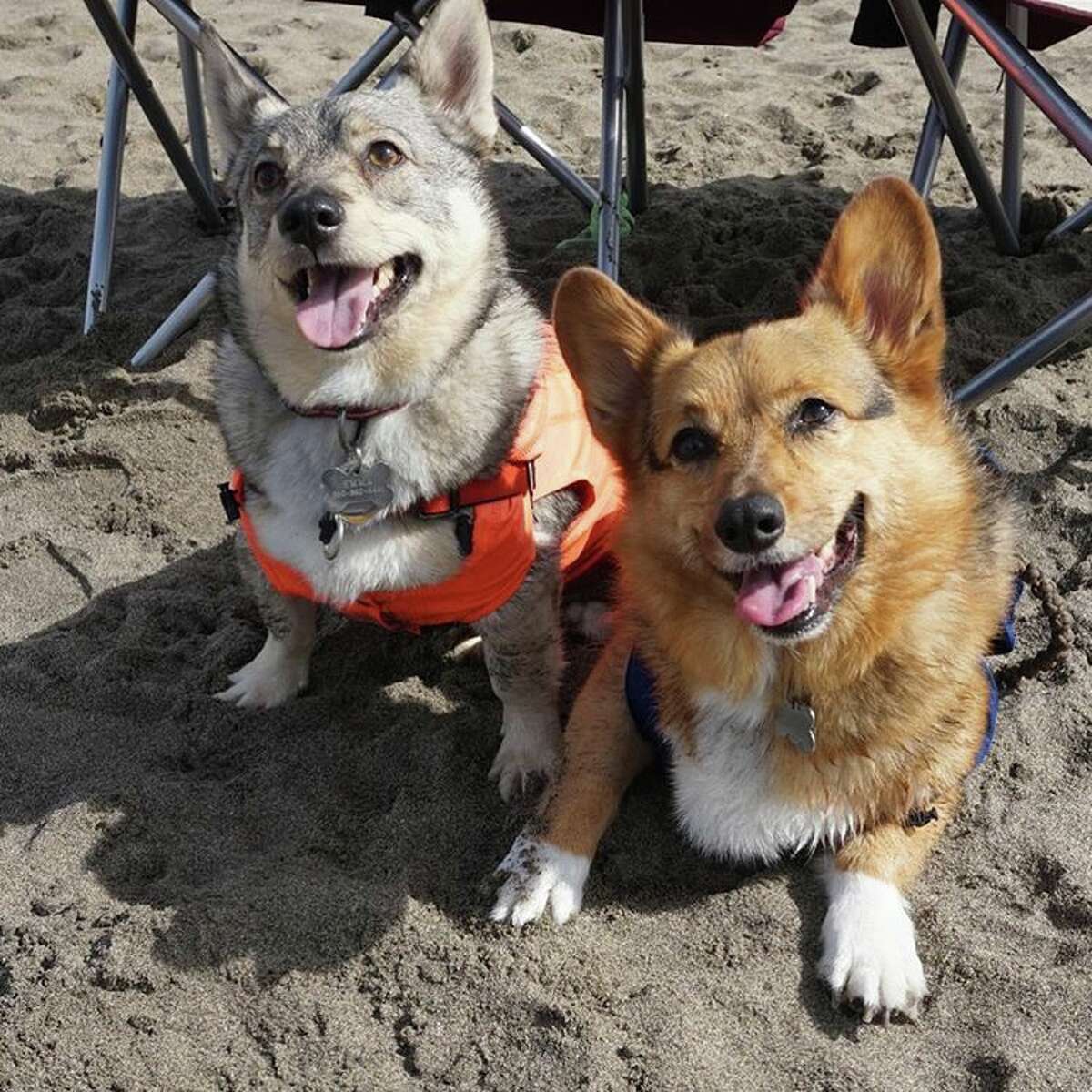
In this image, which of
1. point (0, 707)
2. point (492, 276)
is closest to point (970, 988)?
point (492, 276)

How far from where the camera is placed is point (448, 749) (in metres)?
3.12

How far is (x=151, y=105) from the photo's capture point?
16.0 feet

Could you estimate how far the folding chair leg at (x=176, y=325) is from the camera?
179 inches

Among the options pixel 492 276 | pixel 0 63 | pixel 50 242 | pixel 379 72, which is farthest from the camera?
pixel 0 63

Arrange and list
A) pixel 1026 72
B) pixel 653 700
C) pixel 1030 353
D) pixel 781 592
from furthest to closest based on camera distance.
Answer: pixel 1030 353
pixel 1026 72
pixel 653 700
pixel 781 592

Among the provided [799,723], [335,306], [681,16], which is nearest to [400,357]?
[335,306]

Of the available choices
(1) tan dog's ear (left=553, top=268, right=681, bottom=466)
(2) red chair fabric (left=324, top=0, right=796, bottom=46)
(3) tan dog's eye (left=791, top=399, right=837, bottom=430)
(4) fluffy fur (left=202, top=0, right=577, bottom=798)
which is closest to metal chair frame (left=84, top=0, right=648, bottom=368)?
(2) red chair fabric (left=324, top=0, right=796, bottom=46)

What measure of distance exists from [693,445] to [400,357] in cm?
69

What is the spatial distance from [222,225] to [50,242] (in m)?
0.70

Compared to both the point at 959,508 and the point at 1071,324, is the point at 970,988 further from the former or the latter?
the point at 1071,324

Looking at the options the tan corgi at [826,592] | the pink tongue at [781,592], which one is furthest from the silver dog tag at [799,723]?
the pink tongue at [781,592]

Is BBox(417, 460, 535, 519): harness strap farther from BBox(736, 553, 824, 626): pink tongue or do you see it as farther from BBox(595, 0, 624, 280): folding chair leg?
BBox(595, 0, 624, 280): folding chair leg

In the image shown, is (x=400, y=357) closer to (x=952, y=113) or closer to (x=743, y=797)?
(x=743, y=797)

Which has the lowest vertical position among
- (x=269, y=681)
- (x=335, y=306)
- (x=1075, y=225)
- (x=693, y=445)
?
(x=269, y=681)
